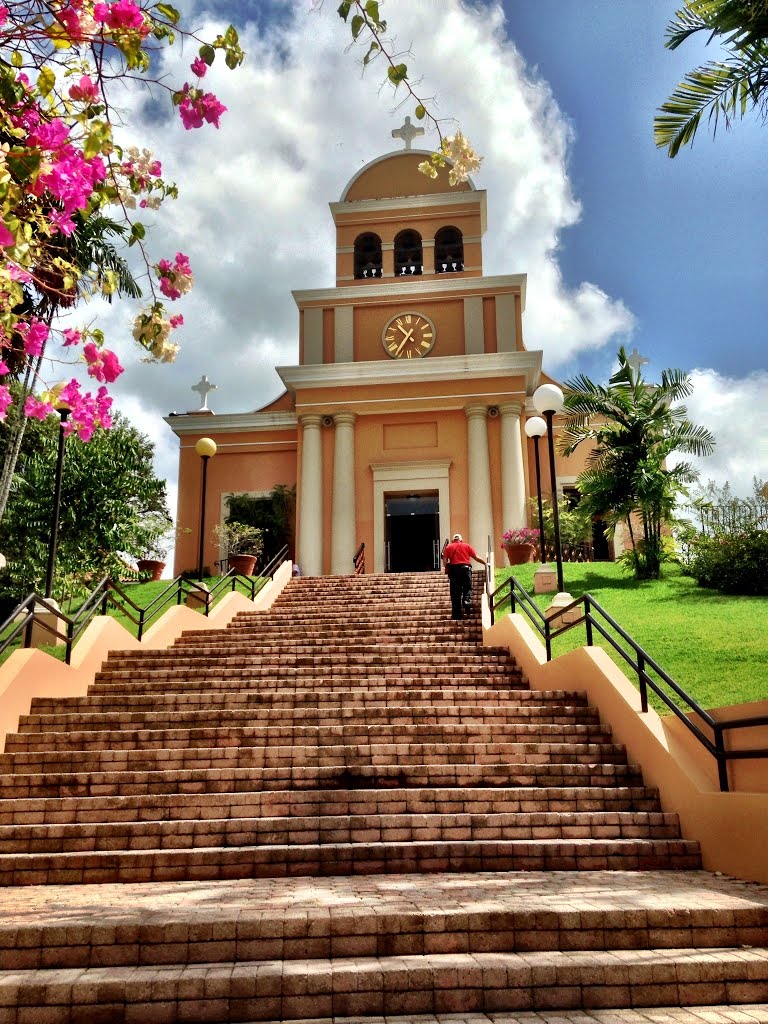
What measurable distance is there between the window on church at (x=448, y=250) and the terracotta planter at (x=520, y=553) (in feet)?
30.1

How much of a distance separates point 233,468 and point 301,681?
46.8 feet

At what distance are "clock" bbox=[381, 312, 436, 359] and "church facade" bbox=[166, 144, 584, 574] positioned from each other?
35mm

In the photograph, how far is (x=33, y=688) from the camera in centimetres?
811

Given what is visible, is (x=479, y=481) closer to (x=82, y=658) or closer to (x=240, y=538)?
(x=240, y=538)

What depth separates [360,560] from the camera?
66.0 feet

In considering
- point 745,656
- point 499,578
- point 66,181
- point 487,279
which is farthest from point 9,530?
point 66,181

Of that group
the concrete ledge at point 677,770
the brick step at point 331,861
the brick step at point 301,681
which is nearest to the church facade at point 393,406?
the brick step at point 301,681

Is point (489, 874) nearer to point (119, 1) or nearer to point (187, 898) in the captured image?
point (187, 898)

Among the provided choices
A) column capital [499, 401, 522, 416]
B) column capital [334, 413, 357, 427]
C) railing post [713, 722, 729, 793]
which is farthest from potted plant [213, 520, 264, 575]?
railing post [713, 722, 729, 793]

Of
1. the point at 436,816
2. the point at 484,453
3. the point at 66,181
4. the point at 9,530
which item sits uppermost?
the point at 484,453

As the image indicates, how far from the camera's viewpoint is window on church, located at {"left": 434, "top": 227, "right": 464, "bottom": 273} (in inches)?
927

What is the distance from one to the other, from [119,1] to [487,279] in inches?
784

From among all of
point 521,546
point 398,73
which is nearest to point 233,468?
point 521,546

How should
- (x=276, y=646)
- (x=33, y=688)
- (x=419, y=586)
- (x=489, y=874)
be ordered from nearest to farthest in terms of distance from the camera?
(x=489, y=874) → (x=33, y=688) → (x=276, y=646) → (x=419, y=586)
